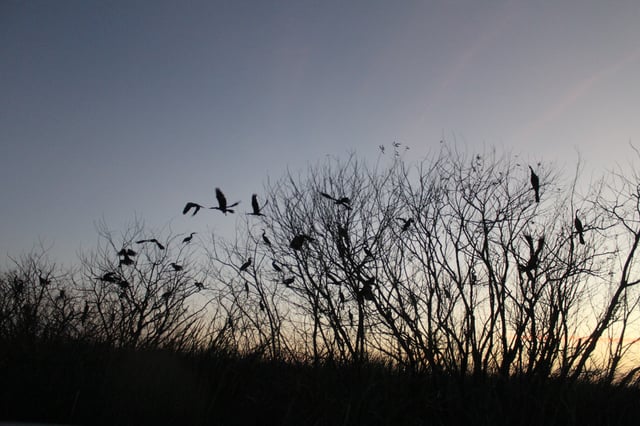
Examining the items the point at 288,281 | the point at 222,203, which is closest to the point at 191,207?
the point at 222,203

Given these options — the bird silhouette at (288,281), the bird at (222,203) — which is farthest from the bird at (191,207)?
the bird silhouette at (288,281)

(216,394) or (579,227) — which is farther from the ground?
(579,227)

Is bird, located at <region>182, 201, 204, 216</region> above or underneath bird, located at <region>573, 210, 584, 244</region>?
underneath

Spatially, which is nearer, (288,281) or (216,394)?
(216,394)

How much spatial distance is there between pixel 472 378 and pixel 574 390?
1.54m

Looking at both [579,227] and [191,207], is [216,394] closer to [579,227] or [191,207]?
[191,207]

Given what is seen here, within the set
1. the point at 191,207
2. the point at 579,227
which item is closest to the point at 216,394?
the point at 191,207

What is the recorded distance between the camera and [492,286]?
30.9ft

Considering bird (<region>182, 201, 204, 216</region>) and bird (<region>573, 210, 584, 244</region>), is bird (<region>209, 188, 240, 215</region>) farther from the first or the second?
bird (<region>573, 210, 584, 244</region>)

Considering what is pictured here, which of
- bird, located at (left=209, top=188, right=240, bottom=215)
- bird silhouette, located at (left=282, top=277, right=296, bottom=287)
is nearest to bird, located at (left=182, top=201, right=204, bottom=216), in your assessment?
bird, located at (left=209, top=188, right=240, bottom=215)

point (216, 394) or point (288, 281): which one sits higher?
point (288, 281)

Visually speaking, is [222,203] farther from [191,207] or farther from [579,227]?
[579,227]

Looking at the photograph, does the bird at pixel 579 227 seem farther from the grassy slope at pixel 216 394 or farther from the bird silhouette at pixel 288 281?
the bird silhouette at pixel 288 281

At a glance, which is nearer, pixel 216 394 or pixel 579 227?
pixel 216 394
